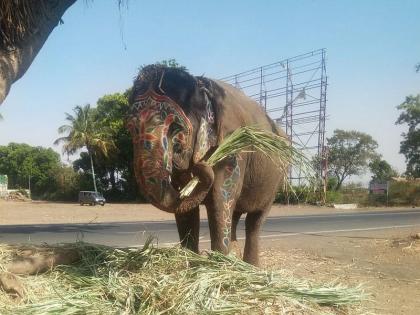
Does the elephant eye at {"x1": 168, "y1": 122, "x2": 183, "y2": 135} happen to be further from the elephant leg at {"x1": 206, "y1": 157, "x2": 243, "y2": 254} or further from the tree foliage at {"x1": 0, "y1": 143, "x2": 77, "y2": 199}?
the tree foliage at {"x1": 0, "y1": 143, "x2": 77, "y2": 199}

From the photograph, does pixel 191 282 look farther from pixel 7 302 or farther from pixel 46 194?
pixel 46 194

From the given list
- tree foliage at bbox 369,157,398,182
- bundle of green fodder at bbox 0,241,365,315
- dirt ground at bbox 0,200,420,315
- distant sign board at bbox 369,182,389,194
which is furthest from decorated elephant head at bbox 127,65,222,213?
tree foliage at bbox 369,157,398,182

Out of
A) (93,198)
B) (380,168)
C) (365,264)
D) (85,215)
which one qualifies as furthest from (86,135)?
(365,264)

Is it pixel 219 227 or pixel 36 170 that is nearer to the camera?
pixel 219 227

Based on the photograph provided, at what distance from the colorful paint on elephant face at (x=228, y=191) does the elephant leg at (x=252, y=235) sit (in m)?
1.44

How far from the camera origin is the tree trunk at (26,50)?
4723 mm

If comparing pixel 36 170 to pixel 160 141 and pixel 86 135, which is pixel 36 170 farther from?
pixel 160 141

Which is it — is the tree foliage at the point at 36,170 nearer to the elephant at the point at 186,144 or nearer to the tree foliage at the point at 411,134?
the tree foliage at the point at 411,134

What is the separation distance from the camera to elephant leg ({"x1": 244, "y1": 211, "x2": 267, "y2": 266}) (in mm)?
6664

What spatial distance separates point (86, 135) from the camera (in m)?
53.3

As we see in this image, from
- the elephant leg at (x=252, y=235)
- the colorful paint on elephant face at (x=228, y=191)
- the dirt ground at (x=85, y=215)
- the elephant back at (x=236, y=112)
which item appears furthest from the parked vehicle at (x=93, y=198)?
the colorful paint on elephant face at (x=228, y=191)

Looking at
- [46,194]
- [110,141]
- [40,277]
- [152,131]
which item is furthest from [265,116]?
[46,194]

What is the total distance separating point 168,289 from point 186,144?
1.42 metres

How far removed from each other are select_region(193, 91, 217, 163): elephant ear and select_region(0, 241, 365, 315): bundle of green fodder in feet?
3.03
